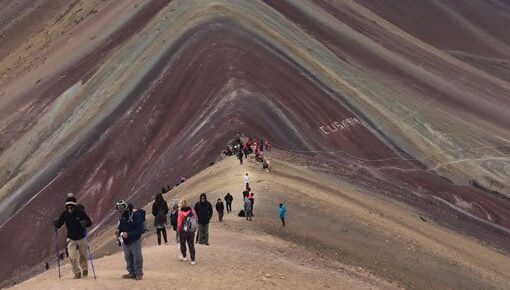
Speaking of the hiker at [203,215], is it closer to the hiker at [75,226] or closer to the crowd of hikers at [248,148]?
the hiker at [75,226]

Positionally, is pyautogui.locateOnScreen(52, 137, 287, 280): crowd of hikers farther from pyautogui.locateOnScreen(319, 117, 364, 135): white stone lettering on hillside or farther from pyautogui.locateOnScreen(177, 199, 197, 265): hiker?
pyautogui.locateOnScreen(319, 117, 364, 135): white stone lettering on hillside

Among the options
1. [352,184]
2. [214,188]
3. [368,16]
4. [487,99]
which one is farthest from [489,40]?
[214,188]

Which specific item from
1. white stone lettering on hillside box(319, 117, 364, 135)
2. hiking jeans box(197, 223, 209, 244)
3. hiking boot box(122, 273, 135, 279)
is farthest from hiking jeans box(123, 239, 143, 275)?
white stone lettering on hillside box(319, 117, 364, 135)

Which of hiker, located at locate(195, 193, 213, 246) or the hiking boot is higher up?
hiker, located at locate(195, 193, 213, 246)

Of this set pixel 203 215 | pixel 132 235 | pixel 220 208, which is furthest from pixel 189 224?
pixel 220 208

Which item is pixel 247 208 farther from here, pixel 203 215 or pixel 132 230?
pixel 132 230

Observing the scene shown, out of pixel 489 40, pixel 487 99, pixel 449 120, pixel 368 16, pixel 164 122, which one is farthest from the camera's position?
pixel 489 40

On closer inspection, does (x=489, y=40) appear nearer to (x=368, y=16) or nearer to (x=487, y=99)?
(x=368, y=16)
